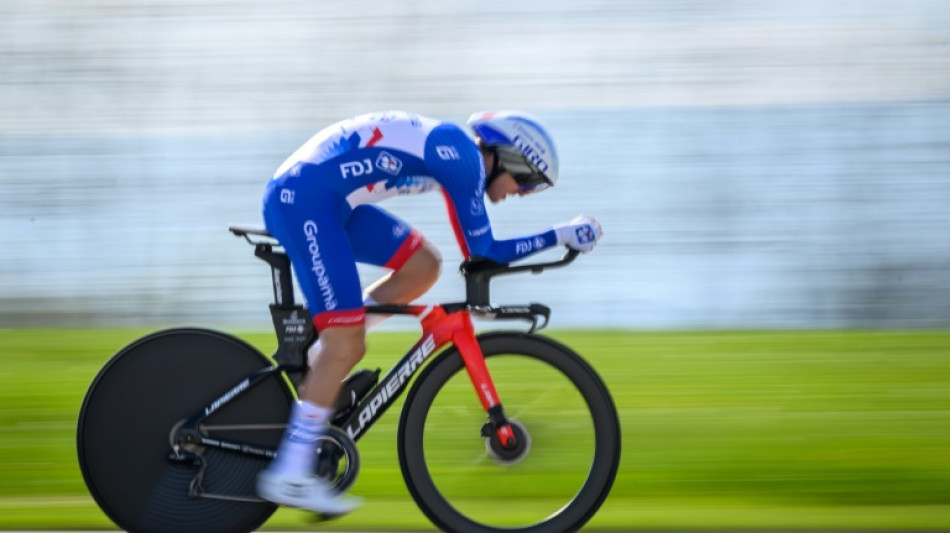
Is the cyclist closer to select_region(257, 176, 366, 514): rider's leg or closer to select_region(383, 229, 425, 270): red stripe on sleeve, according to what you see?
select_region(257, 176, 366, 514): rider's leg

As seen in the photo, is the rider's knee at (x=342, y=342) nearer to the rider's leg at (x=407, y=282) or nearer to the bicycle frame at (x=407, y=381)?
the bicycle frame at (x=407, y=381)

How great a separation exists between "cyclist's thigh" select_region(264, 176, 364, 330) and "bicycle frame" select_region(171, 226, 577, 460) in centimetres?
10

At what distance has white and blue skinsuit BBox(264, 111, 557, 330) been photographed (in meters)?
3.93

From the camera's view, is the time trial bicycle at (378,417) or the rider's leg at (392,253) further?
the rider's leg at (392,253)

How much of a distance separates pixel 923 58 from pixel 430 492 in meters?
6.44

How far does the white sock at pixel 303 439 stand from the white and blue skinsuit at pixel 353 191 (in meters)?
0.25

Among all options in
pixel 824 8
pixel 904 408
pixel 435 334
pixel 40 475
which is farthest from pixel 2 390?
pixel 824 8

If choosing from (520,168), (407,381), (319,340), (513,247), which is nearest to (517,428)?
(407,381)

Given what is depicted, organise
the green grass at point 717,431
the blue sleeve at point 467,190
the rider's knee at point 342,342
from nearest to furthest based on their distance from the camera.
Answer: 1. the blue sleeve at point 467,190
2. the rider's knee at point 342,342
3. the green grass at point 717,431

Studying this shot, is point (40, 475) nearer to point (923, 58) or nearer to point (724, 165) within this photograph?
point (724, 165)

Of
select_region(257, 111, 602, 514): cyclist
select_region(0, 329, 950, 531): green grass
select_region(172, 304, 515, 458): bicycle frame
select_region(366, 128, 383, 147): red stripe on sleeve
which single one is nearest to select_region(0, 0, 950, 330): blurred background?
select_region(0, 329, 950, 531): green grass

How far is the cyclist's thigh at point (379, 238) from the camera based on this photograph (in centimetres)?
423

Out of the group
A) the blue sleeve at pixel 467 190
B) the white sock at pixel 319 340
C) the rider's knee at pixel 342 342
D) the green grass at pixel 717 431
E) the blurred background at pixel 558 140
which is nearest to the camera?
the blue sleeve at pixel 467 190

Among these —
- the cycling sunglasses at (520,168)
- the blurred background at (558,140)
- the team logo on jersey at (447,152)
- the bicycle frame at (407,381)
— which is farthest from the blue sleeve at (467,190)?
the blurred background at (558,140)
